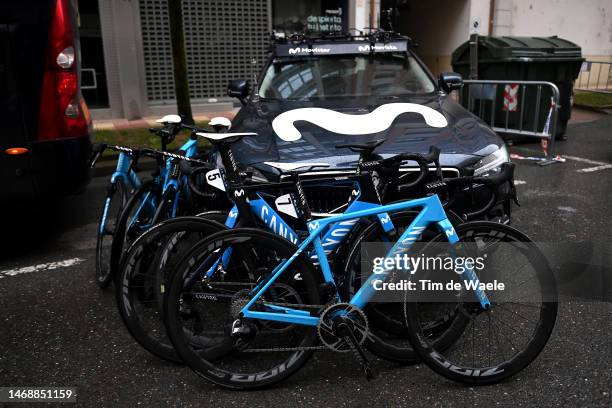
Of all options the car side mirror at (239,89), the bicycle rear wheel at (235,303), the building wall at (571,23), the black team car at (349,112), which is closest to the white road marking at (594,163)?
the black team car at (349,112)

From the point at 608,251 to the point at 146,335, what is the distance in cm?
364

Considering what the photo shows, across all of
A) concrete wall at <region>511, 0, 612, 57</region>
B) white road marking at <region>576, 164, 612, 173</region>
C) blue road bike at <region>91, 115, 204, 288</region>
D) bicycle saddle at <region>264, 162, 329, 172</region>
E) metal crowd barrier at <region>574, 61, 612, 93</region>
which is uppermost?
concrete wall at <region>511, 0, 612, 57</region>

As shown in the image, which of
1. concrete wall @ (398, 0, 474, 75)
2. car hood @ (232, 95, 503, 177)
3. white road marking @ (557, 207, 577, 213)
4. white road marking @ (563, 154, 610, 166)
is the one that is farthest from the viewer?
concrete wall @ (398, 0, 474, 75)

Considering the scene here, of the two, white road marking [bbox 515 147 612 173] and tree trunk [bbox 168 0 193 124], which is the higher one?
tree trunk [bbox 168 0 193 124]

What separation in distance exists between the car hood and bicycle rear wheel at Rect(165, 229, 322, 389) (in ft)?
2.86

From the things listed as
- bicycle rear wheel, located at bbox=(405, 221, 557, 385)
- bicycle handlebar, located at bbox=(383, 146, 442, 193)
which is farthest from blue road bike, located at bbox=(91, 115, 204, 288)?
bicycle rear wheel, located at bbox=(405, 221, 557, 385)

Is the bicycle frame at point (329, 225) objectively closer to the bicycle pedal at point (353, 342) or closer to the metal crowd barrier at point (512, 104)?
the bicycle pedal at point (353, 342)

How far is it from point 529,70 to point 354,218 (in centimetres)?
784

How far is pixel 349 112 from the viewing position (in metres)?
4.18

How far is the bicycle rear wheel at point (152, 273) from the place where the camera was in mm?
2795

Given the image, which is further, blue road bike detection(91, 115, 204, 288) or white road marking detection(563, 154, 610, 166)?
white road marking detection(563, 154, 610, 166)

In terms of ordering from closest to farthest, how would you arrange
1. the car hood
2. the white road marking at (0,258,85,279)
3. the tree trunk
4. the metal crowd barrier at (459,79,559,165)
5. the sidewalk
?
the car hood → the white road marking at (0,258,85,279) → the tree trunk → the metal crowd barrier at (459,79,559,165) → the sidewalk

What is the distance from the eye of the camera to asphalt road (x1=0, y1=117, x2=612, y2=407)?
2648 millimetres

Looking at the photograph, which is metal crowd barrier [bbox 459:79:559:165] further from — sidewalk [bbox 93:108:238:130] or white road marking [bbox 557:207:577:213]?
sidewalk [bbox 93:108:238:130]
